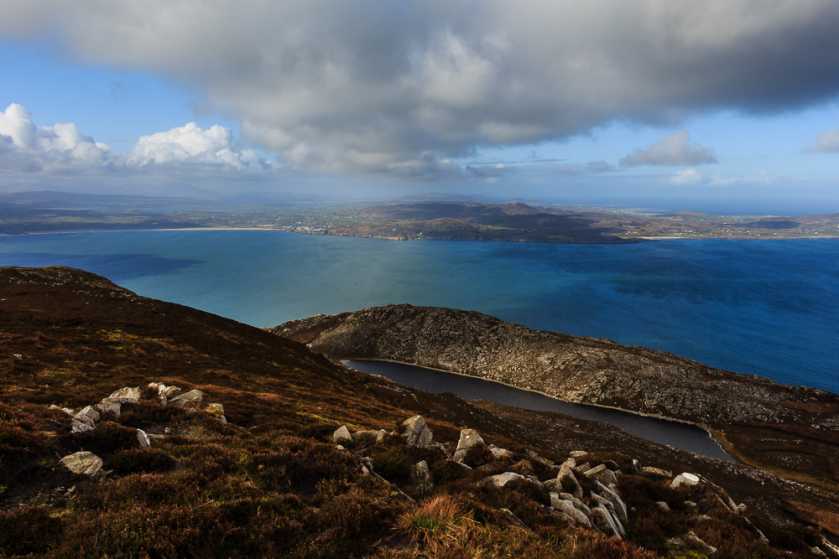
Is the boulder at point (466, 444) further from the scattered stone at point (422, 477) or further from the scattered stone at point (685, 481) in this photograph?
the scattered stone at point (685, 481)

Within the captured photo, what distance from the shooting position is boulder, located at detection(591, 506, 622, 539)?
1213 centimetres

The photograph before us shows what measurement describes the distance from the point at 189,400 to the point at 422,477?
47.7 ft

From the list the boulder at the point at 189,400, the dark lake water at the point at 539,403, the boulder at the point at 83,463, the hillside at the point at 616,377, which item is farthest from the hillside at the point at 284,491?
the hillside at the point at 616,377

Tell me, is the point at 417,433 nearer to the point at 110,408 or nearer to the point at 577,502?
the point at 577,502

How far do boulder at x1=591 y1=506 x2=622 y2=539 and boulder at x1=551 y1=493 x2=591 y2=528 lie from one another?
635mm

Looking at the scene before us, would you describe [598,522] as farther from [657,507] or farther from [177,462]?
[177,462]

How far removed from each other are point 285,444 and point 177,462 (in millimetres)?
3622

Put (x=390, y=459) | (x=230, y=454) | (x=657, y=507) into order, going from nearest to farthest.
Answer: (x=230, y=454) → (x=390, y=459) → (x=657, y=507)

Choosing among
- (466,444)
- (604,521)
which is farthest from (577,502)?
(466,444)

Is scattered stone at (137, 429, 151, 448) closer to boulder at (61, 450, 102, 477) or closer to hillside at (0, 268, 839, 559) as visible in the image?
hillside at (0, 268, 839, 559)

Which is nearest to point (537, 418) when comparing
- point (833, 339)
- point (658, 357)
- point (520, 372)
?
point (520, 372)

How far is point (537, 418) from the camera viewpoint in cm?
6800

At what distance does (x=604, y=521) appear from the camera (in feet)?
40.5

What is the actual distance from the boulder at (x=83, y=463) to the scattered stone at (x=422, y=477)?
9.28 meters
